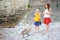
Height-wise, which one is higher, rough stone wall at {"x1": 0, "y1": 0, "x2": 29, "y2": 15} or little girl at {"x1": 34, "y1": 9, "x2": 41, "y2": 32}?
rough stone wall at {"x1": 0, "y1": 0, "x2": 29, "y2": 15}

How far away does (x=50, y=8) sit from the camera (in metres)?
1.67

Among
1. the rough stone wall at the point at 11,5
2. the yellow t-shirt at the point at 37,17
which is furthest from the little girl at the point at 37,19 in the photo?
the rough stone wall at the point at 11,5

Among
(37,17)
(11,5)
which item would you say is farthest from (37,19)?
(11,5)

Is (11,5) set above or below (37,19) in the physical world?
above

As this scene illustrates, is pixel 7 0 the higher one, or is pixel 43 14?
pixel 7 0

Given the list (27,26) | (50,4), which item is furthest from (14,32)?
(50,4)

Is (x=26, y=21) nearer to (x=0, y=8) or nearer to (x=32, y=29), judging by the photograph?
(x=32, y=29)

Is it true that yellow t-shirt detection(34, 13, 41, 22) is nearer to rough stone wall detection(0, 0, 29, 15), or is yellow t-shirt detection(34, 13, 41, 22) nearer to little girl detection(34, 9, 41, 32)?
little girl detection(34, 9, 41, 32)

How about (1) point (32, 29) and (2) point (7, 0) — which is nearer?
(1) point (32, 29)

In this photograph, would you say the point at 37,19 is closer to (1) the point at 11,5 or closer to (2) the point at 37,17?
(2) the point at 37,17

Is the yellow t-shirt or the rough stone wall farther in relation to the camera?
the rough stone wall

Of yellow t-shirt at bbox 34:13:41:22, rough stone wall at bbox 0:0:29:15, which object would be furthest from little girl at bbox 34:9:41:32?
rough stone wall at bbox 0:0:29:15

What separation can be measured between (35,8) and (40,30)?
20cm

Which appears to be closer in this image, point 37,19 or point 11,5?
point 37,19
